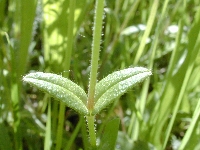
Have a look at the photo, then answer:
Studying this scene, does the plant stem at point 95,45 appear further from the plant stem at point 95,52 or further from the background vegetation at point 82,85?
the background vegetation at point 82,85

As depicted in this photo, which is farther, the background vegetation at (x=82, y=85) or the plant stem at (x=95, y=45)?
the background vegetation at (x=82, y=85)

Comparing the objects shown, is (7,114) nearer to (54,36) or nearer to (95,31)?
(54,36)

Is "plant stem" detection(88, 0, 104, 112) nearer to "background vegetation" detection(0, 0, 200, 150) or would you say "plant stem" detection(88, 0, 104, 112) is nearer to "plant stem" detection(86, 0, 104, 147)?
"plant stem" detection(86, 0, 104, 147)

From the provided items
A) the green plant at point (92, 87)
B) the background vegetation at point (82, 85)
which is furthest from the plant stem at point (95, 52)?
the background vegetation at point (82, 85)

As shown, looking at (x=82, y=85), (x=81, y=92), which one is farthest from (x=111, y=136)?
(x=82, y=85)

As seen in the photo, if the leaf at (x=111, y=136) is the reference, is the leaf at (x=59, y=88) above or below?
above

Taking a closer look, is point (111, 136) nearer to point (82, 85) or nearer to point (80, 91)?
point (80, 91)

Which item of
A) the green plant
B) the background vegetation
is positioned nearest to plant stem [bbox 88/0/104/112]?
the green plant
